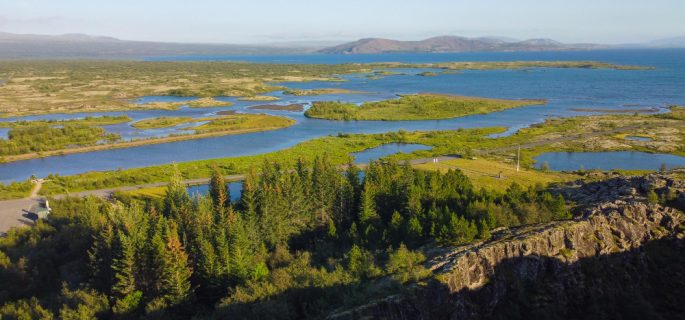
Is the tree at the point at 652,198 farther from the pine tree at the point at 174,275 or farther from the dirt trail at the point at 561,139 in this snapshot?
the dirt trail at the point at 561,139

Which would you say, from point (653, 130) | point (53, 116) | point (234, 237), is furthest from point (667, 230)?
point (53, 116)

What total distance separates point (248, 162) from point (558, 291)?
58.6 meters

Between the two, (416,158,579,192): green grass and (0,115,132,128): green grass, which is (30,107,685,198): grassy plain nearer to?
(416,158,579,192): green grass

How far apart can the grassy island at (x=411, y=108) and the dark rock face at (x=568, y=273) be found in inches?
3592

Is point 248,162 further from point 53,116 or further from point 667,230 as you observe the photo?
point 53,116

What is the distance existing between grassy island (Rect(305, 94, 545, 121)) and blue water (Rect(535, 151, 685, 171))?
159ft

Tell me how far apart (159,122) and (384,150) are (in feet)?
210

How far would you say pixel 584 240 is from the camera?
124 feet

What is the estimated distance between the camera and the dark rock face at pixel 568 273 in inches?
1255

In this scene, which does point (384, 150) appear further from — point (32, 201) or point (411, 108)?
point (32, 201)

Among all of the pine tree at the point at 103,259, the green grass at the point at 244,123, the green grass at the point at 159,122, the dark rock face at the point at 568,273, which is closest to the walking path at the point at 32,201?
the pine tree at the point at 103,259

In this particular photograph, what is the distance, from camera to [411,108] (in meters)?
144

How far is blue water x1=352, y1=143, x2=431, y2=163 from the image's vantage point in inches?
3445

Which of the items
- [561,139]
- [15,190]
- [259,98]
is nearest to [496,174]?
[561,139]
